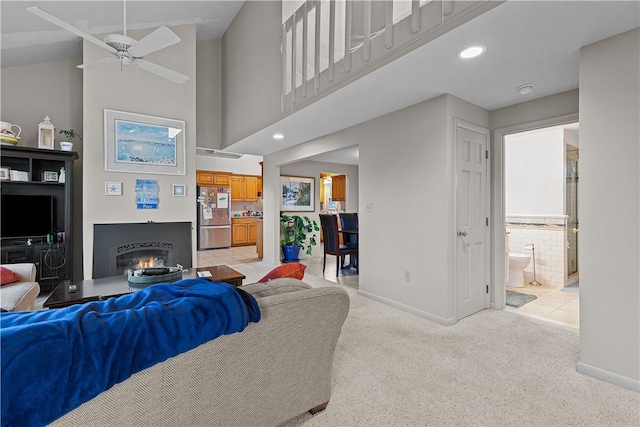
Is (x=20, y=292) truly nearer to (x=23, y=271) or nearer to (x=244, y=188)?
(x=23, y=271)

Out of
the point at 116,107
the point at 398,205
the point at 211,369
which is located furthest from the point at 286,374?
the point at 116,107

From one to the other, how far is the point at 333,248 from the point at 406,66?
3.23 meters

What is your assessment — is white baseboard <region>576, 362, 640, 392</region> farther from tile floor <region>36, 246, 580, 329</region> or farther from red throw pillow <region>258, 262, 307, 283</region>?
red throw pillow <region>258, 262, 307, 283</region>

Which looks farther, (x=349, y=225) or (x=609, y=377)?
(x=349, y=225)

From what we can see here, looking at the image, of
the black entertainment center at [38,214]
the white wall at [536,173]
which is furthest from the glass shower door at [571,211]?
the black entertainment center at [38,214]

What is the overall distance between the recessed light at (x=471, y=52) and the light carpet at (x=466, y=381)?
2.21 m

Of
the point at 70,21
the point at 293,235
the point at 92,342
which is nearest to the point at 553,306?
the point at 92,342

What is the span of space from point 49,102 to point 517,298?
6.62 meters

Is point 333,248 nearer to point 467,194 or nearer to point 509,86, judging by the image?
point 467,194

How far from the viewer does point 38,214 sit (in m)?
3.95

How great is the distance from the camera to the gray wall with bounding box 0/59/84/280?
13.1 ft

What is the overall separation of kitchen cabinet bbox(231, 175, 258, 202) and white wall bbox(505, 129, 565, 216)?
6.48 metres

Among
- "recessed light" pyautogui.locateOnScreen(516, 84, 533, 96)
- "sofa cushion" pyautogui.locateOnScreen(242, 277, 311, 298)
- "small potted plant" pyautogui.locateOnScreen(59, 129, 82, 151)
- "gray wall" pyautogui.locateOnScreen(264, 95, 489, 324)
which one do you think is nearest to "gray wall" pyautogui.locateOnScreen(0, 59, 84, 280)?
"small potted plant" pyautogui.locateOnScreen(59, 129, 82, 151)

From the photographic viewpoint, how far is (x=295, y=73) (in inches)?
140
